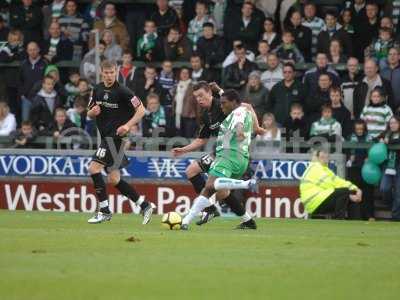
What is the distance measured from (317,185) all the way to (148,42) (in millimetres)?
5398

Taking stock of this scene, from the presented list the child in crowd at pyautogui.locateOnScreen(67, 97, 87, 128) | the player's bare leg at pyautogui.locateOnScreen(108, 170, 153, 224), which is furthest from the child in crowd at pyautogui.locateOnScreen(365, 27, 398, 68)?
the player's bare leg at pyautogui.locateOnScreen(108, 170, 153, 224)

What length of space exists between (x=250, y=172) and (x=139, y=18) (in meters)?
5.56

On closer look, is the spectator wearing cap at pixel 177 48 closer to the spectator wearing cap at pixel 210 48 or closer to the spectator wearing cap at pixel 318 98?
the spectator wearing cap at pixel 210 48

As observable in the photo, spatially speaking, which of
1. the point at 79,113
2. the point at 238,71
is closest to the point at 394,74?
the point at 238,71

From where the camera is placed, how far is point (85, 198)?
21.2 metres

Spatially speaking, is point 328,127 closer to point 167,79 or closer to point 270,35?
point 270,35

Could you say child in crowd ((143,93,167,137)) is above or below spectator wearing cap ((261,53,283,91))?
below

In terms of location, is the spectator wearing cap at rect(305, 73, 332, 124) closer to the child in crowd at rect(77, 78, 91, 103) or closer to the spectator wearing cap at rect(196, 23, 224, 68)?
the spectator wearing cap at rect(196, 23, 224, 68)

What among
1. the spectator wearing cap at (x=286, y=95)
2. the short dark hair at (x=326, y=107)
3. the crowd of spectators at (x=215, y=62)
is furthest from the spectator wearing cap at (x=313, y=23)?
the short dark hair at (x=326, y=107)

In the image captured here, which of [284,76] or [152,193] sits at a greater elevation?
[284,76]

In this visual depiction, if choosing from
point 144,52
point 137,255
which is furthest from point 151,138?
point 137,255

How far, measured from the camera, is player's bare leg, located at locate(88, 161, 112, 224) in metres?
16.5

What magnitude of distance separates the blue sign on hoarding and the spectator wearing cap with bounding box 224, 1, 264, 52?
330 cm

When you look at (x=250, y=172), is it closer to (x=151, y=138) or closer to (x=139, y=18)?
(x=151, y=138)
